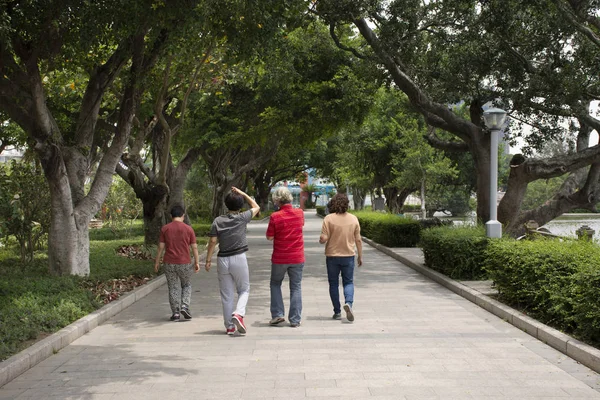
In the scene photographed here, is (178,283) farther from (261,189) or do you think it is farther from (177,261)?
(261,189)

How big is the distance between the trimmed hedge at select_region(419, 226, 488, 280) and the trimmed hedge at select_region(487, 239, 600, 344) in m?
1.93

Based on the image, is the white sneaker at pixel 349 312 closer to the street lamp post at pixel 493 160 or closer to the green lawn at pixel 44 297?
the green lawn at pixel 44 297

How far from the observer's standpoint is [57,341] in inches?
265

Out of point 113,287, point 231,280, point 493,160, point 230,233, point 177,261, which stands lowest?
point 113,287

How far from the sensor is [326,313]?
29.3 feet

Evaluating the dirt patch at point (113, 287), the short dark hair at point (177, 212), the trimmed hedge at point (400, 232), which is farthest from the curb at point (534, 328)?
the trimmed hedge at point (400, 232)

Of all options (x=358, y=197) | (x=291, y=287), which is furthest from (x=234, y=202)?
(x=358, y=197)

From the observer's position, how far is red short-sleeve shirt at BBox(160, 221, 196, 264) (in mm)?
8391

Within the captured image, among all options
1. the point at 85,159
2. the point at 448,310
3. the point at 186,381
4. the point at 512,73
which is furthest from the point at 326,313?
the point at 512,73

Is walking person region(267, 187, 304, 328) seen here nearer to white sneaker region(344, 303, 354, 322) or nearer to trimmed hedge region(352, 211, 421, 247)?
white sneaker region(344, 303, 354, 322)

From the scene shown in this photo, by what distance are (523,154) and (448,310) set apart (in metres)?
7.86

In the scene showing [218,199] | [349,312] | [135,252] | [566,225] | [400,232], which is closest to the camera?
[349,312]

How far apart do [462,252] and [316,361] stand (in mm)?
6143

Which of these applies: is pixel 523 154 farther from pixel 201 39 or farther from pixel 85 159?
pixel 85 159
